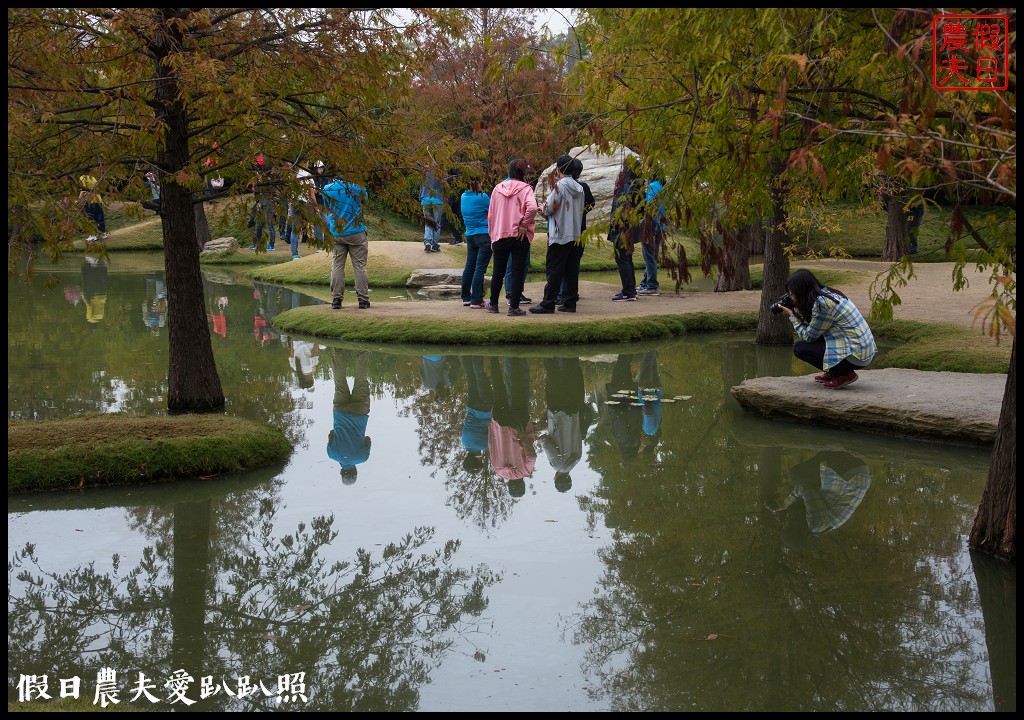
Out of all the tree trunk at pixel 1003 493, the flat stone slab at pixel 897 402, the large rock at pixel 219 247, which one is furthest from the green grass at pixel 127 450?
the large rock at pixel 219 247

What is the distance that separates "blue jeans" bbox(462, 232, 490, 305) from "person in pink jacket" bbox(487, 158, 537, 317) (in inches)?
24.5

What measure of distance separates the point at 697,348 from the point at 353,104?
6331mm

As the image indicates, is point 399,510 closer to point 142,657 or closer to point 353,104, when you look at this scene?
point 142,657

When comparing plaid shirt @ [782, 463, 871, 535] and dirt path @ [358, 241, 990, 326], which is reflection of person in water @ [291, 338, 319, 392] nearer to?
dirt path @ [358, 241, 990, 326]

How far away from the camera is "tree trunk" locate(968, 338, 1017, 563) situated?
5422 millimetres

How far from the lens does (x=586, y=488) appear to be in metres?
7.08

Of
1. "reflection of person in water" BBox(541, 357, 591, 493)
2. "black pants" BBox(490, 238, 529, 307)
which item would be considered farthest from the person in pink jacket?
"reflection of person in water" BBox(541, 357, 591, 493)

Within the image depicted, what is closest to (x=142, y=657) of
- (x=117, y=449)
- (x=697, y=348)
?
(x=117, y=449)

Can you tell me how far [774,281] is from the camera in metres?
12.6

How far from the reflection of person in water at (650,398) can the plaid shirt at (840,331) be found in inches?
60.9

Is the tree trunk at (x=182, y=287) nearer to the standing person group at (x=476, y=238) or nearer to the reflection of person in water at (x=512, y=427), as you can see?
the reflection of person in water at (x=512, y=427)

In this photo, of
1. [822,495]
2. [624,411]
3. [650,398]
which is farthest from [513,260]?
[822,495]

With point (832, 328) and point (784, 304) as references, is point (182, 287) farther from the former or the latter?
point (832, 328)

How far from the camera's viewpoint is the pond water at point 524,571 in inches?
168
